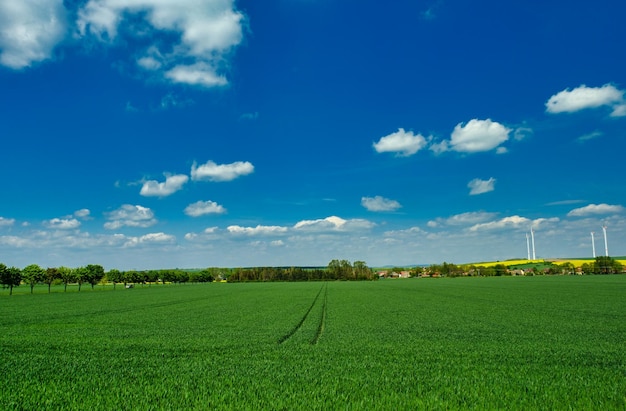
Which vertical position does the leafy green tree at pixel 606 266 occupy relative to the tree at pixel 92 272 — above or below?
below

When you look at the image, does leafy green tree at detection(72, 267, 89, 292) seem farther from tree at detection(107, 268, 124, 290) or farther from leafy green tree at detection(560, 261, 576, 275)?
leafy green tree at detection(560, 261, 576, 275)

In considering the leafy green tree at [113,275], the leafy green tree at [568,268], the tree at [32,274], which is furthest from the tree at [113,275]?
the leafy green tree at [568,268]

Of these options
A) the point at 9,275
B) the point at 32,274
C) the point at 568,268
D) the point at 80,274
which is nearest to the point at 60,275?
the point at 80,274

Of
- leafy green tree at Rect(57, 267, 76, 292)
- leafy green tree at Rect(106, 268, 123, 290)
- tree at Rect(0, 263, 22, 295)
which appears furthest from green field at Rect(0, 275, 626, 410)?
leafy green tree at Rect(106, 268, 123, 290)

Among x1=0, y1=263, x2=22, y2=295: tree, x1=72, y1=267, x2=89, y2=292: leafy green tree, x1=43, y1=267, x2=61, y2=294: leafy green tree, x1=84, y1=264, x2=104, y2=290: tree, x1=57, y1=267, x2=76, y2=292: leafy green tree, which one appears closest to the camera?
x1=0, y1=263, x2=22, y2=295: tree

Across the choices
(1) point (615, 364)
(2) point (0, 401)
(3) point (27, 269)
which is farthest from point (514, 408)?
(3) point (27, 269)

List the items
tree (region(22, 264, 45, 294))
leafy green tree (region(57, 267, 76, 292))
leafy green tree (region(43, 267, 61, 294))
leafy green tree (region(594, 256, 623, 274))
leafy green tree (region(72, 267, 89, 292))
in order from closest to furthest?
tree (region(22, 264, 45, 294)), leafy green tree (region(43, 267, 61, 294)), leafy green tree (region(57, 267, 76, 292)), leafy green tree (region(72, 267, 89, 292)), leafy green tree (region(594, 256, 623, 274))

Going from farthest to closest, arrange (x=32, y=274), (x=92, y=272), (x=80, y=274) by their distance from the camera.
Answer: (x=92, y=272), (x=80, y=274), (x=32, y=274)

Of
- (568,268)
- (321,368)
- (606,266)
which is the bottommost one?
(568,268)

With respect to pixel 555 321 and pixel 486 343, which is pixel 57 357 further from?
pixel 555 321

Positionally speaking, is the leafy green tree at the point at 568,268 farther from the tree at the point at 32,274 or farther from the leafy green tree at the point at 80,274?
Answer: the tree at the point at 32,274

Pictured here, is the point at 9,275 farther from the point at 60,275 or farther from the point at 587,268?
the point at 587,268

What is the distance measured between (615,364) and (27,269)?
120 metres

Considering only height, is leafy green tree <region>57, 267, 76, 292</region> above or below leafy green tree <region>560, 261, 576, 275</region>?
above
